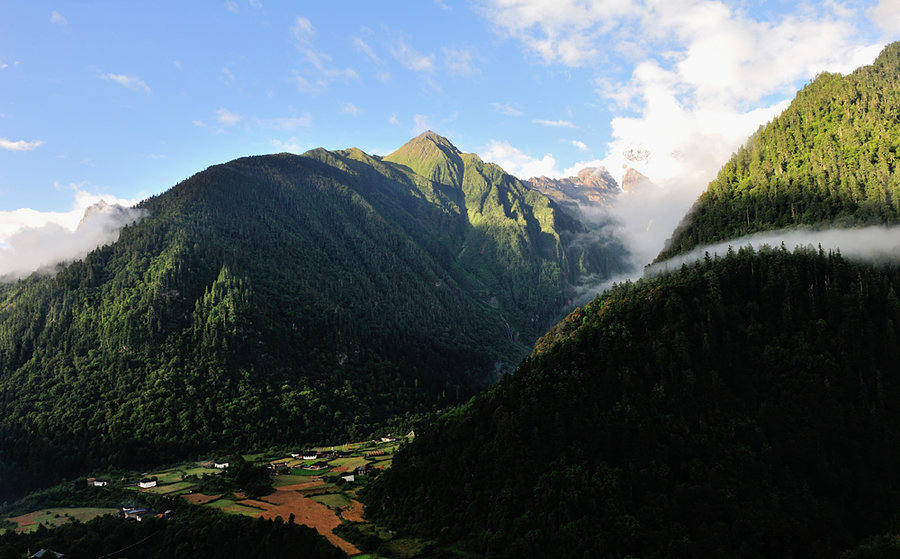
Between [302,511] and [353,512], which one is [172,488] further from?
[353,512]

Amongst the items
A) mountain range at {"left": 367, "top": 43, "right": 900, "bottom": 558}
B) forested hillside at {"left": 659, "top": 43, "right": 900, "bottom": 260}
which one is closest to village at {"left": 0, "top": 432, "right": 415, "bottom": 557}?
mountain range at {"left": 367, "top": 43, "right": 900, "bottom": 558}

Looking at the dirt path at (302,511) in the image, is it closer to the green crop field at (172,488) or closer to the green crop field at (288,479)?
the green crop field at (288,479)

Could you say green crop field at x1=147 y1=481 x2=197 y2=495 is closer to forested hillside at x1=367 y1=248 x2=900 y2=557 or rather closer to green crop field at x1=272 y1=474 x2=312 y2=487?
green crop field at x1=272 y1=474 x2=312 y2=487

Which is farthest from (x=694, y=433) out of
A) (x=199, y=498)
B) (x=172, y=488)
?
(x=172, y=488)

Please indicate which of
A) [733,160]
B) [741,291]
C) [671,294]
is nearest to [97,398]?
[671,294]

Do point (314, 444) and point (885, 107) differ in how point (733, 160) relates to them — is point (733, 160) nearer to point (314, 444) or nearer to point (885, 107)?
point (885, 107)

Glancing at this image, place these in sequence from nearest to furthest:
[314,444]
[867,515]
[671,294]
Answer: [867,515], [671,294], [314,444]

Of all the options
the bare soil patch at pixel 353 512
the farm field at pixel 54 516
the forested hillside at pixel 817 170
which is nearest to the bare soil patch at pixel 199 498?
the farm field at pixel 54 516
